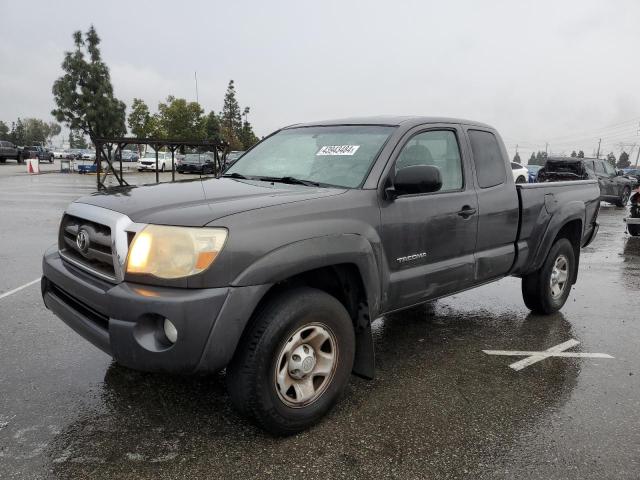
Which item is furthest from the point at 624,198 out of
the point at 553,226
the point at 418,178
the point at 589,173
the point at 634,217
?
the point at 418,178

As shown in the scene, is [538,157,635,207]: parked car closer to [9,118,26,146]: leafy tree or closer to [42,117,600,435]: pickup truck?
[42,117,600,435]: pickup truck

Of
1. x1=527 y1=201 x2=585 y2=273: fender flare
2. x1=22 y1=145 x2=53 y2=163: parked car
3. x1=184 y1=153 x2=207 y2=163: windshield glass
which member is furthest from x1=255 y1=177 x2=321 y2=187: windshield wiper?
x1=22 y1=145 x2=53 y2=163: parked car

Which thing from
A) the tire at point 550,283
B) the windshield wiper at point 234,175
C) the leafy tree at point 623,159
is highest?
the leafy tree at point 623,159

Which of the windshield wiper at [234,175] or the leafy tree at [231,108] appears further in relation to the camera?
the leafy tree at [231,108]

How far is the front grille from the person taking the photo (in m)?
2.74

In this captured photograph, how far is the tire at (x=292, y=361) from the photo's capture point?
2.63 metres

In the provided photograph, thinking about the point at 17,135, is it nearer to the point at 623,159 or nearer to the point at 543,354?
the point at 543,354

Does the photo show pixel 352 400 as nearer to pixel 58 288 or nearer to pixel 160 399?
pixel 160 399

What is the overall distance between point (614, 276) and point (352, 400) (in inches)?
218

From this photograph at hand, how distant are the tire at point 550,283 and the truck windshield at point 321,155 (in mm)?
2363

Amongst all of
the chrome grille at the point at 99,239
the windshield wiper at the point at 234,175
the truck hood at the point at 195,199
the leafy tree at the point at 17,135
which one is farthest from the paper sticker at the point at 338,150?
the leafy tree at the point at 17,135

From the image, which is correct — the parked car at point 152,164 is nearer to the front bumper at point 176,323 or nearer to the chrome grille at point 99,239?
the chrome grille at point 99,239

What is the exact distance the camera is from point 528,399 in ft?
11.2

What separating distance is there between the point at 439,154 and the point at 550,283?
2.07 metres
